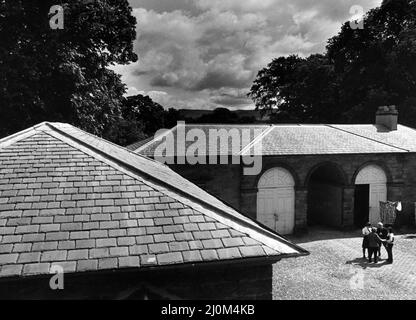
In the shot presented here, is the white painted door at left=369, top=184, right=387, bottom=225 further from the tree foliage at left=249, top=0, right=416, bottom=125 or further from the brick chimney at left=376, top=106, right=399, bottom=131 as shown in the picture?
the tree foliage at left=249, top=0, right=416, bottom=125

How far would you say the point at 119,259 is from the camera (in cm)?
465

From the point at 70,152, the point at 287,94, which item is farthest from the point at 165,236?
the point at 287,94

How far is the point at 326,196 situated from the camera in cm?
2030

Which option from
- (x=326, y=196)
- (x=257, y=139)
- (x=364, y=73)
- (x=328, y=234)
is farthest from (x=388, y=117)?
(x=364, y=73)

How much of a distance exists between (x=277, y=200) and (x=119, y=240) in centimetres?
1406

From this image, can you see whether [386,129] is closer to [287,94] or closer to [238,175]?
[238,175]

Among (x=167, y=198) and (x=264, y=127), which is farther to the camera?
(x=264, y=127)

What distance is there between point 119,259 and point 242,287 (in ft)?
6.38

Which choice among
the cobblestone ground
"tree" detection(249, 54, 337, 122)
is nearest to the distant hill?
"tree" detection(249, 54, 337, 122)

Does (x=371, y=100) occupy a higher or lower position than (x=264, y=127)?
higher

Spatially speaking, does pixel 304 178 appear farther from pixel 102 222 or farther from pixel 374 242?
pixel 102 222

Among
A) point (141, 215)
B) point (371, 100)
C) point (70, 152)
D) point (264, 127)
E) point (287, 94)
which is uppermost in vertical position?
point (287, 94)

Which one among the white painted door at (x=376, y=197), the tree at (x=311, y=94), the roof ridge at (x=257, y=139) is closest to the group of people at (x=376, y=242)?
the white painted door at (x=376, y=197)

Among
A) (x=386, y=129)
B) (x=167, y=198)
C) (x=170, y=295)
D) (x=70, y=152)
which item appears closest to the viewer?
(x=170, y=295)
